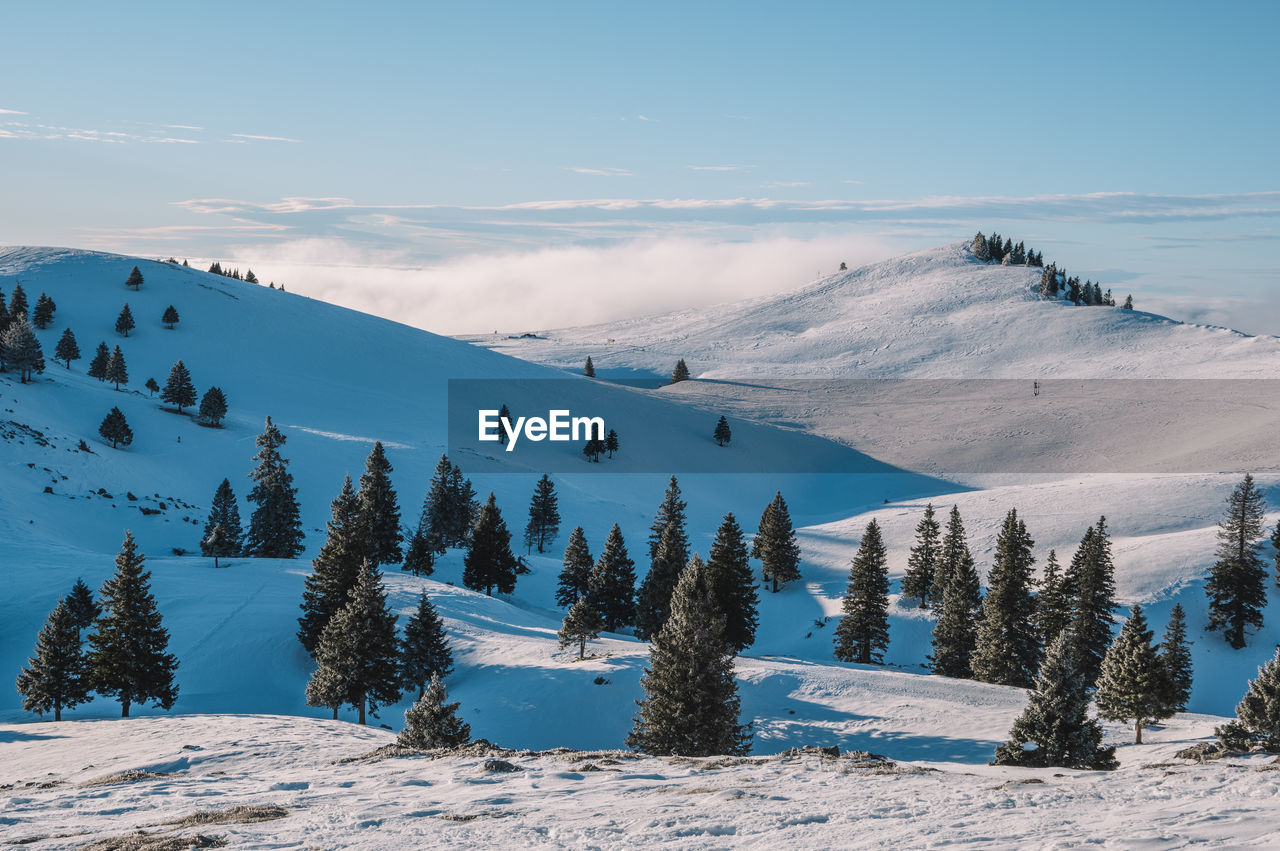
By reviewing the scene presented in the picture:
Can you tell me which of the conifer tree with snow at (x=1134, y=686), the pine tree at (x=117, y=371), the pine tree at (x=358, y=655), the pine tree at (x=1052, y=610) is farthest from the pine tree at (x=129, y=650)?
the pine tree at (x=117, y=371)

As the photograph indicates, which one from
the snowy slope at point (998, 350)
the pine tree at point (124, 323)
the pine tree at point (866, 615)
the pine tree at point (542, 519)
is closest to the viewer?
the pine tree at point (866, 615)

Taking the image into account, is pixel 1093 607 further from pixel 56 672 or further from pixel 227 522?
pixel 227 522

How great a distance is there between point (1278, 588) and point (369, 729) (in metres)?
58.9

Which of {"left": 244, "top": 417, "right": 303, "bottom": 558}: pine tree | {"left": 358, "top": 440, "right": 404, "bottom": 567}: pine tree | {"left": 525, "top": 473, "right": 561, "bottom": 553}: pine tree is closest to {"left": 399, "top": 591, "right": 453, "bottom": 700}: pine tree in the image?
{"left": 358, "top": 440, "right": 404, "bottom": 567}: pine tree

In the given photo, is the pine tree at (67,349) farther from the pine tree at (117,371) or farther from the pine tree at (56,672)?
the pine tree at (56,672)

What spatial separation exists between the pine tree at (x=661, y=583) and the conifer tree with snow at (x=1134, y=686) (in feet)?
88.1

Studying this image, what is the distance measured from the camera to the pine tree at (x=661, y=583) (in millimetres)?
56469

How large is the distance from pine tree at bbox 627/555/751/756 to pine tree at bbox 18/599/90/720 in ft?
76.5

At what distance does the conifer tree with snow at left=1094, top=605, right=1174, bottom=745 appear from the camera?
1315 inches

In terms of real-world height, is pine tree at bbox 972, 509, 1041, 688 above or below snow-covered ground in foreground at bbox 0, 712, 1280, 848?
below

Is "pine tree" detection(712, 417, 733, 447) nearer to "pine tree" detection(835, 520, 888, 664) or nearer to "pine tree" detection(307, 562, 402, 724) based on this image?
"pine tree" detection(835, 520, 888, 664)

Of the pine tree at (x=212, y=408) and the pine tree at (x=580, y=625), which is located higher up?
the pine tree at (x=212, y=408)

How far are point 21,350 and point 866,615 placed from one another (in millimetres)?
92635

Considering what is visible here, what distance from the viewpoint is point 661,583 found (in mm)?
56719
